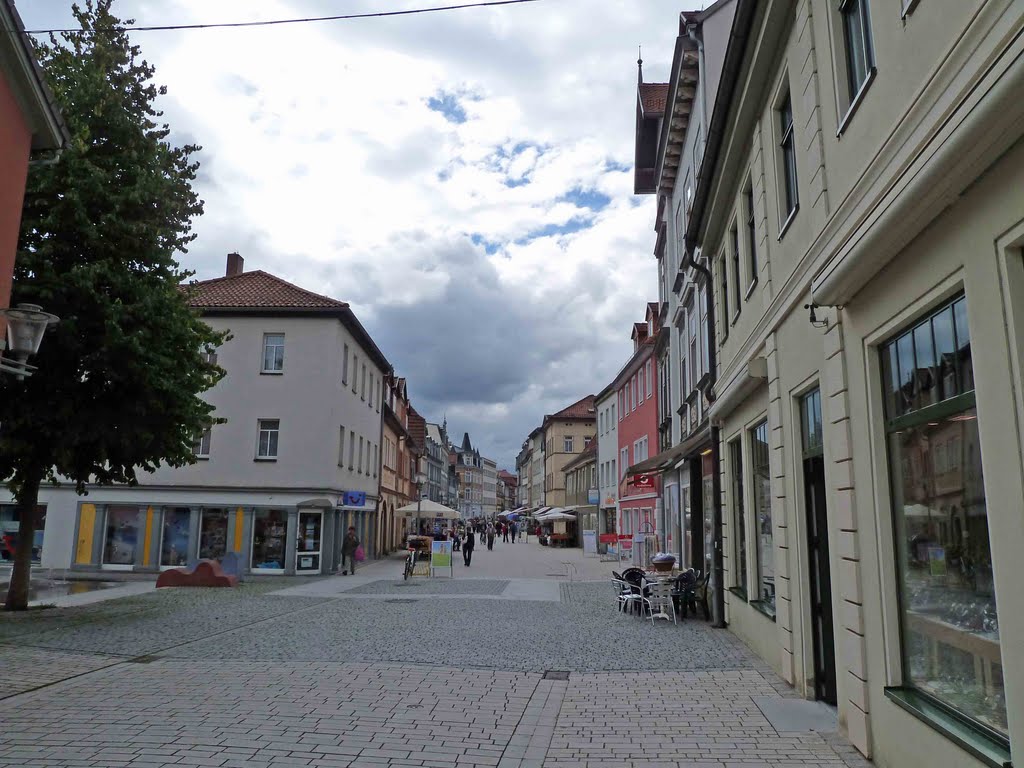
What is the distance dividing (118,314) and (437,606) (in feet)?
27.4

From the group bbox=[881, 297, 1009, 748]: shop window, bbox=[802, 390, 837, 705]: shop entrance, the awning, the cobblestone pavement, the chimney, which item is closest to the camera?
bbox=[881, 297, 1009, 748]: shop window

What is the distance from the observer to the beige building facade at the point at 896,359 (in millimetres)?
3934

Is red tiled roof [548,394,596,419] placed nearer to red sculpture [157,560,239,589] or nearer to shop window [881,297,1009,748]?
red sculpture [157,560,239,589]

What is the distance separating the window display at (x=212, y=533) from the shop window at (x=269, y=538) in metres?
1.15

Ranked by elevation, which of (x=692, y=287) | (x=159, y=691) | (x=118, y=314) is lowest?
(x=159, y=691)

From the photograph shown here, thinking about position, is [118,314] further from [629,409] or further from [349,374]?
[629,409]

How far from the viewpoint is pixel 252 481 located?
88.9 feet

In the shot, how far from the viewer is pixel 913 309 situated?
16.6 ft

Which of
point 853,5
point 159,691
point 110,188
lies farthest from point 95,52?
point 853,5

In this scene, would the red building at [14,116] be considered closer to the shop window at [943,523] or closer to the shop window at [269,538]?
the shop window at [943,523]

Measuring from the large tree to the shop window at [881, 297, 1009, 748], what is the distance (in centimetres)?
1280

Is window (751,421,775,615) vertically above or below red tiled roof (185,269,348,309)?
below

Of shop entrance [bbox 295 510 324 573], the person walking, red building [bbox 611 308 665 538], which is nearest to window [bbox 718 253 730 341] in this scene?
red building [bbox 611 308 665 538]

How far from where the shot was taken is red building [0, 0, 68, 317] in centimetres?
970
